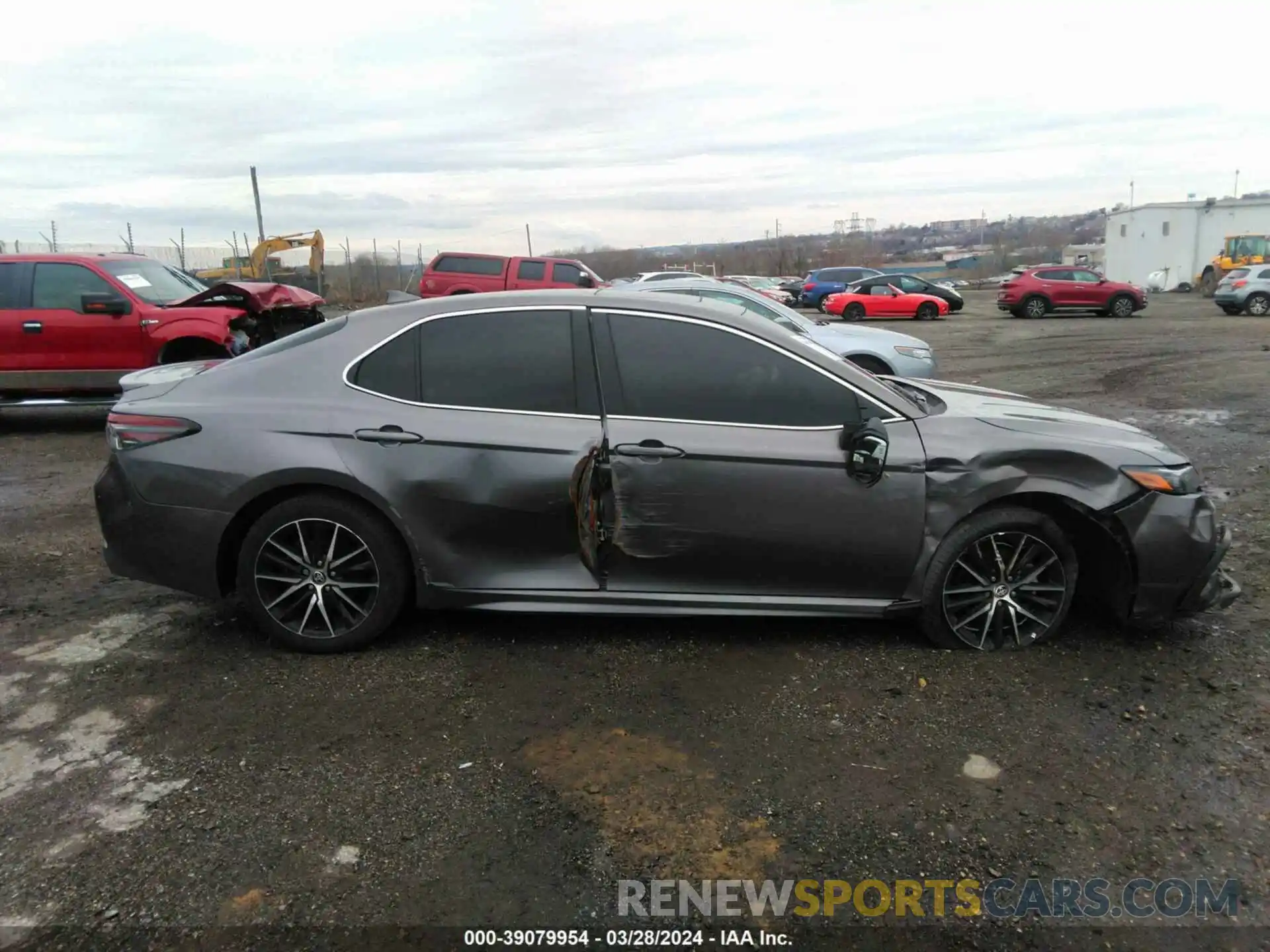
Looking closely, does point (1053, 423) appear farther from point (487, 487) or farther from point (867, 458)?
point (487, 487)

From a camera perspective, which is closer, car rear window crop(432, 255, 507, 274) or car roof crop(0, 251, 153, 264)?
car roof crop(0, 251, 153, 264)

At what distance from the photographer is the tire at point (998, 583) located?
402 centimetres

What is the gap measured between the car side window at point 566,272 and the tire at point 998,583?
18.4m

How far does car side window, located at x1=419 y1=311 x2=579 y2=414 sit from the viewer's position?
4105 millimetres

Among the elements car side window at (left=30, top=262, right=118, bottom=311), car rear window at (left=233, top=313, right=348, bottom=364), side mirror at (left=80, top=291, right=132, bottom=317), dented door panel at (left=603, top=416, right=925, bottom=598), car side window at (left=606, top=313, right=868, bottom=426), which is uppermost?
car side window at (left=30, top=262, right=118, bottom=311)

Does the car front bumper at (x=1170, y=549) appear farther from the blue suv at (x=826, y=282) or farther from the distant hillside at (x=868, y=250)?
the distant hillside at (x=868, y=250)

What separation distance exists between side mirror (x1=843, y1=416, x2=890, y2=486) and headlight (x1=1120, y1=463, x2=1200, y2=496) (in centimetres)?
108

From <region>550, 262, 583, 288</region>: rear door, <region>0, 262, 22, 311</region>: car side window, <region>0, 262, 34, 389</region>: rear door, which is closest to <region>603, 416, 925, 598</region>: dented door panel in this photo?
<region>0, 262, 34, 389</region>: rear door

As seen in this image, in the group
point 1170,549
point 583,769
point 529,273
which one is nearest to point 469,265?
point 529,273

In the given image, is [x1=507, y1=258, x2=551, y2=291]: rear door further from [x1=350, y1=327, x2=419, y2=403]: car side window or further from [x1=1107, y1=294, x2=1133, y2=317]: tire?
[x1=350, y1=327, x2=419, y2=403]: car side window

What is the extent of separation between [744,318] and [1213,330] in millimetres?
22111

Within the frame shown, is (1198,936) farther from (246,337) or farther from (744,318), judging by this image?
(246,337)

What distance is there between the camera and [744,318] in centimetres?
424

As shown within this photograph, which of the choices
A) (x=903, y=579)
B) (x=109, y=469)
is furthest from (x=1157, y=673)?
(x=109, y=469)
